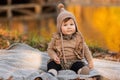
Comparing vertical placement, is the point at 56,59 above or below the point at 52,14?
below

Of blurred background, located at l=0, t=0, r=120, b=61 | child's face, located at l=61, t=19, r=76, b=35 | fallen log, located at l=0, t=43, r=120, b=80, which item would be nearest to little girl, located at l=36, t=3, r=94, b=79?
child's face, located at l=61, t=19, r=76, b=35

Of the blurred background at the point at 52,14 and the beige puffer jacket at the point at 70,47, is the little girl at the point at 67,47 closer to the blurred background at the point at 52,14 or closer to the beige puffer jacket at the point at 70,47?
the beige puffer jacket at the point at 70,47

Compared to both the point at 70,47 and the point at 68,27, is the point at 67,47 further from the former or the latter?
the point at 68,27

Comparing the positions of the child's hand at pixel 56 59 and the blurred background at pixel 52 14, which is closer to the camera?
the child's hand at pixel 56 59

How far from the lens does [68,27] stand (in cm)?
636

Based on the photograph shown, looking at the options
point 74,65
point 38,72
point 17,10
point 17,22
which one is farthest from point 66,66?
point 17,10

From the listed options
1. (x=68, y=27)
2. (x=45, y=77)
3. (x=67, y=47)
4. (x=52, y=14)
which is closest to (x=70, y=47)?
(x=67, y=47)

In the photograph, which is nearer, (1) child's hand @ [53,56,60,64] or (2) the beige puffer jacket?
(1) child's hand @ [53,56,60,64]

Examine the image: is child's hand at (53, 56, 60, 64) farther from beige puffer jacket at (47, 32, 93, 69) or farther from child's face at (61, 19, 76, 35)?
child's face at (61, 19, 76, 35)

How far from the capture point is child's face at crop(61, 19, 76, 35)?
6371 millimetres

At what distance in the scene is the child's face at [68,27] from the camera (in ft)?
20.9

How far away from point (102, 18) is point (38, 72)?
1965cm

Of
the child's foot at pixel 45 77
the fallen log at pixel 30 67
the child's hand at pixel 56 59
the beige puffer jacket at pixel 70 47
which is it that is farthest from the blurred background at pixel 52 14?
the child's foot at pixel 45 77

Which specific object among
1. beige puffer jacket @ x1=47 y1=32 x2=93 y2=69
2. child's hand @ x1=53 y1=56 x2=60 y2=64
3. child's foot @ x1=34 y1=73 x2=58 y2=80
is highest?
beige puffer jacket @ x1=47 y1=32 x2=93 y2=69
